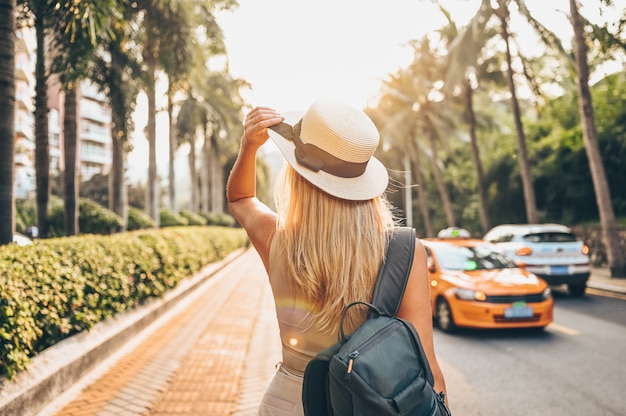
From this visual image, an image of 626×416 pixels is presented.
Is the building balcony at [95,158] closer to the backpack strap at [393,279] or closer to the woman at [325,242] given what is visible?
the woman at [325,242]

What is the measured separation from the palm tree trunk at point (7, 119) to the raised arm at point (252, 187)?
5710 millimetres


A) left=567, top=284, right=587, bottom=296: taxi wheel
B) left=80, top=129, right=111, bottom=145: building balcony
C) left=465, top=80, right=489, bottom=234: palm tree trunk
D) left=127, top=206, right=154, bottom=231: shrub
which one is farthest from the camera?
left=80, top=129, right=111, bottom=145: building balcony

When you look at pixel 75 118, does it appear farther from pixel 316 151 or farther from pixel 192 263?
pixel 316 151

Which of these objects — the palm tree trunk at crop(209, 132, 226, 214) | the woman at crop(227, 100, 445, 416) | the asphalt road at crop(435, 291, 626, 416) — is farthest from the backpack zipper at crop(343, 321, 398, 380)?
the palm tree trunk at crop(209, 132, 226, 214)

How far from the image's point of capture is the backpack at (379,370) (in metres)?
1.28

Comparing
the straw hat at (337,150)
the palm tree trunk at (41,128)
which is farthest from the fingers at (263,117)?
the palm tree trunk at (41,128)

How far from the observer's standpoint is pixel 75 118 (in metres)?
11.7

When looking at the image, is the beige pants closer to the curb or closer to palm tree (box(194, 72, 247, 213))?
the curb

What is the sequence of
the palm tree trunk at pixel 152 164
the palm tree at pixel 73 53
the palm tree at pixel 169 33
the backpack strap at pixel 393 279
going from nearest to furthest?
the backpack strap at pixel 393 279 < the palm tree at pixel 73 53 < the palm tree at pixel 169 33 < the palm tree trunk at pixel 152 164

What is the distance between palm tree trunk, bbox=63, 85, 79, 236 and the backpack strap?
10.3m

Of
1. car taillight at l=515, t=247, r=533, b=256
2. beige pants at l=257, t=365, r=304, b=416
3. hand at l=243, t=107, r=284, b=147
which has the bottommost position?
car taillight at l=515, t=247, r=533, b=256

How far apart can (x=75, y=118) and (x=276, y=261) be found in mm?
11660

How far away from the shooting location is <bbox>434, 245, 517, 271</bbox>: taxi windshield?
8477mm

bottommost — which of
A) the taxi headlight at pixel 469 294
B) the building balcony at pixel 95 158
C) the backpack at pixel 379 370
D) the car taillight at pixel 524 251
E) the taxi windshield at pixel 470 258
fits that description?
the taxi headlight at pixel 469 294
